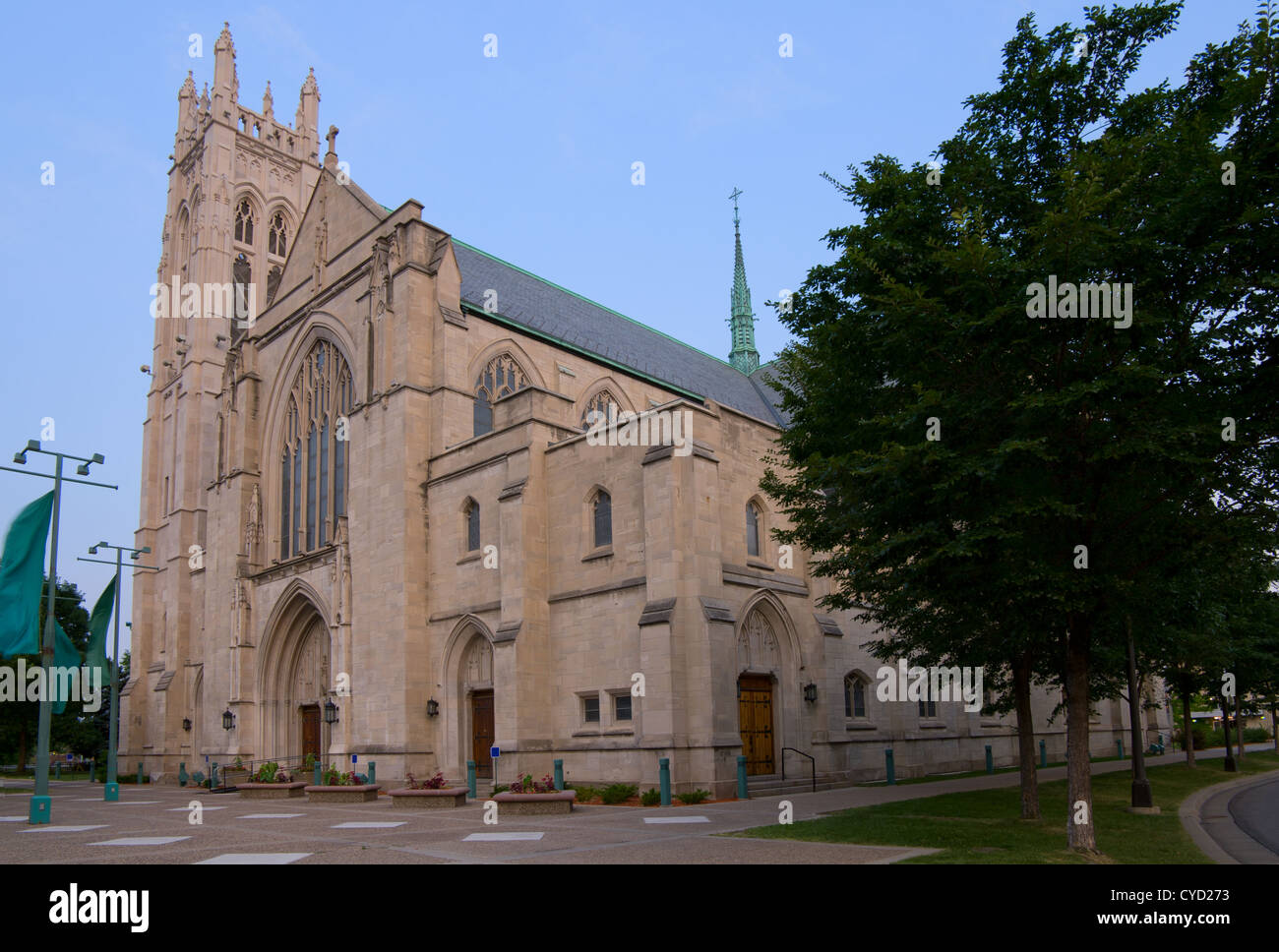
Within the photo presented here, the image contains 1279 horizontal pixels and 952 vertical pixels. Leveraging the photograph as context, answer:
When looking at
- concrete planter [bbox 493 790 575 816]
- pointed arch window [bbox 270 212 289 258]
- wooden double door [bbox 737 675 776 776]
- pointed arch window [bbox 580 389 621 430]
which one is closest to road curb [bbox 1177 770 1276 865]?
wooden double door [bbox 737 675 776 776]

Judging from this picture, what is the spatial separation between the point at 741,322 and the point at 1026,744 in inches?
2198

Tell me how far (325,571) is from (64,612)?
130 feet

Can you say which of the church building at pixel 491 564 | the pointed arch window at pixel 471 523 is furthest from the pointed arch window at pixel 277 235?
the pointed arch window at pixel 471 523

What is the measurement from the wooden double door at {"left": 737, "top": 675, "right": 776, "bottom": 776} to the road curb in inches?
393

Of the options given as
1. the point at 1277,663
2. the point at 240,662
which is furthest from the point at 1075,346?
the point at 240,662

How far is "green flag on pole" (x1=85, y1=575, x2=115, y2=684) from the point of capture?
31.0 m

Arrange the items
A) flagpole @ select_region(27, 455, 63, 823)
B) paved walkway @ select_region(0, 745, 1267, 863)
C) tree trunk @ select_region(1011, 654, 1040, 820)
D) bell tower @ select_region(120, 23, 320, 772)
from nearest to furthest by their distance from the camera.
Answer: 1. paved walkway @ select_region(0, 745, 1267, 863)
2. tree trunk @ select_region(1011, 654, 1040, 820)
3. flagpole @ select_region(27, 455, 63, 823)
4. bell tower @ select_region(120, 23, 320, 772)

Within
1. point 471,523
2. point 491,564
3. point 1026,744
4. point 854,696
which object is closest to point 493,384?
point 471,523

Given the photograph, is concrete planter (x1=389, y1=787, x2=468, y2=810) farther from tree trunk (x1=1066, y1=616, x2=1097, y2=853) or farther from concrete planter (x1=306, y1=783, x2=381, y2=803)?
tree trunk (x1=1066, y1=616, x2=1097, y2=853)

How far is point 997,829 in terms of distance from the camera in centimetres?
1505

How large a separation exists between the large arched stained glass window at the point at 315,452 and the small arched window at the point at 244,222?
70.1ft

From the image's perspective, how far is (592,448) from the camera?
26766mm

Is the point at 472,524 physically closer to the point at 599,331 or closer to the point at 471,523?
the point at 471,523

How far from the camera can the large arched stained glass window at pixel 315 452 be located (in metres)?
36.5
